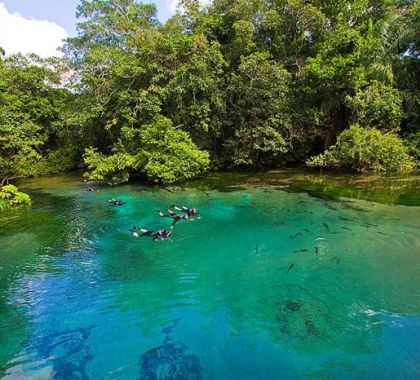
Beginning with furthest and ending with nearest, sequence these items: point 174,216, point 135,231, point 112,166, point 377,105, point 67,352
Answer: point 377,105, point 112,166, point 174,216, point 135,231, point 67,352

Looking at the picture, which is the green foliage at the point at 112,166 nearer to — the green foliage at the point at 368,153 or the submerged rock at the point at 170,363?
the green foliage at the point at 368,153

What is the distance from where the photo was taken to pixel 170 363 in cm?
454

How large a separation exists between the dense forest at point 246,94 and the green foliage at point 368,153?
0.21 ft

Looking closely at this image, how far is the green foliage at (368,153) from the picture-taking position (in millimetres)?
16250

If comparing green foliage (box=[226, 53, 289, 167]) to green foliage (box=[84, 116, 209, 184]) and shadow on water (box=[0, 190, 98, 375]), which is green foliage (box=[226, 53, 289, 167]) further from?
shadow on water (box=[0, 190, 98, 375])

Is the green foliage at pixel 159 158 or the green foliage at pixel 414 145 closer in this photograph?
the green foliage at pixel 159 158

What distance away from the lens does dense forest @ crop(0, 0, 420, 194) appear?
1695 centimetres

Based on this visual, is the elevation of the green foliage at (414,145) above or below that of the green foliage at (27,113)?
below

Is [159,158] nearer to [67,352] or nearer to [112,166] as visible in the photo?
[112,166]

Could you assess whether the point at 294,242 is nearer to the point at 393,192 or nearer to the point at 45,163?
the point at 393,192

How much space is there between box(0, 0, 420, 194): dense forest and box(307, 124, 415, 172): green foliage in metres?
0.06

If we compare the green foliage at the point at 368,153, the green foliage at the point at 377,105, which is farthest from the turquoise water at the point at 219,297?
the green foliage at the point at 377,105

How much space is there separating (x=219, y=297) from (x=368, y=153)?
1304 centimetres

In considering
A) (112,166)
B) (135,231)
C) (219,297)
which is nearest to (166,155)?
(112,166)
